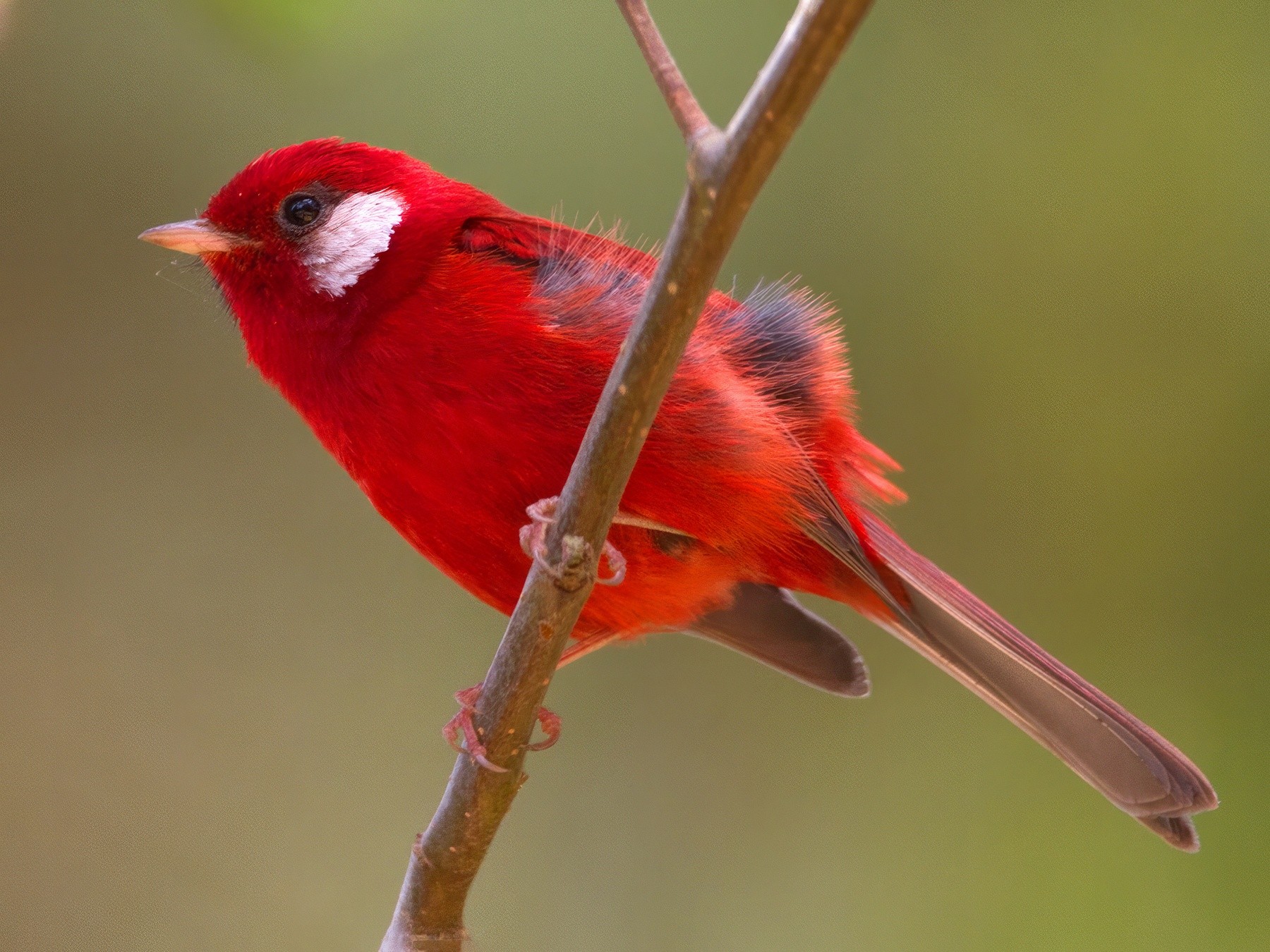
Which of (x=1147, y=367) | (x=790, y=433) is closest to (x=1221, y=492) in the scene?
(x=1147, y=367)

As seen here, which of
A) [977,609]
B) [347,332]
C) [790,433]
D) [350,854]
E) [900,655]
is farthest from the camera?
[900,655]

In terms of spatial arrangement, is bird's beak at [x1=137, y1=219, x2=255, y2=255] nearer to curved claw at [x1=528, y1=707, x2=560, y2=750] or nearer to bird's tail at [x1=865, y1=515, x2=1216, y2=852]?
curved claw at [x1=528, y1=707, x2=560, y2=750]

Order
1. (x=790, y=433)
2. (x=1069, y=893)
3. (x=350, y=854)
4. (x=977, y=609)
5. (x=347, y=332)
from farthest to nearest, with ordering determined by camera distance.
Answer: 1. (x=350, y=854)
2. (x=1069, y=893)
3. (x=977, y=609)
4. (x=790, y=433)
5. (x=347, y=332)

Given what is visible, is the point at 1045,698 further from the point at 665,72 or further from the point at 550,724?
the point at 665,72

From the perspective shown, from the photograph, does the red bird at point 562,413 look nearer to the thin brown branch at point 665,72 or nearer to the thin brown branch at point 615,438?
the thin brown branch at point 615,438

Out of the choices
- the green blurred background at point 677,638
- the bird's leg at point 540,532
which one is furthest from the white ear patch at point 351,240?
the green blurred background at point 677,638

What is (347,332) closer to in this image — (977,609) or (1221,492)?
(977,609)
